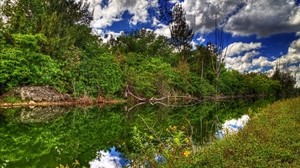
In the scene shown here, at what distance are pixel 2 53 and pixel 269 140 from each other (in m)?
31.1

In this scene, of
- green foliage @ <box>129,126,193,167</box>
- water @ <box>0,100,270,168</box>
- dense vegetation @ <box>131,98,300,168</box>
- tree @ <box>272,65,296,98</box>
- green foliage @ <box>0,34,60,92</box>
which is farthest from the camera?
tree @ <box>272,65,296,98</box>

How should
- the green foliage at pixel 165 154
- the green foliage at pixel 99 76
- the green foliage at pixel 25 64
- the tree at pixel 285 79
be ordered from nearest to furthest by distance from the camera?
1. the green foliage at pixel 165 154
2. the green foliage at pixel 25 64
3. the green foliage at pixel 99 76
4. the tree at pixel 285 79

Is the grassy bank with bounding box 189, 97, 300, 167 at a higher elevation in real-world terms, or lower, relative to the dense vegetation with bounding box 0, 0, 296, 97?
lower

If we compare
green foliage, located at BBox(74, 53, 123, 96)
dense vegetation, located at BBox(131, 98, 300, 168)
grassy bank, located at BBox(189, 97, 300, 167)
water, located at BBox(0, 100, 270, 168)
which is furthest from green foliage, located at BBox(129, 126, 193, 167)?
green foliage, located at BBox(74, 53, 123, 96)

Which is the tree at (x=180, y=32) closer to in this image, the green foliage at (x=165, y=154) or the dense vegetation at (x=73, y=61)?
the dense vegetation at (x=73, y=61)

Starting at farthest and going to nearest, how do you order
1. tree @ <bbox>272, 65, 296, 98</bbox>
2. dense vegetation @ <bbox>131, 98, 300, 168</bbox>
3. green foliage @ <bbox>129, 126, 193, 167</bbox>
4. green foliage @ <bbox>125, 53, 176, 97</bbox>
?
tree @ <bbox>272, 65, 296, 98</bbox>, green foliage @ <bbox>125, 53, 176, 97</bbox>, dense vegetation @ <bbox>131, 98, 300, 168</bbox>, green foliage @ <bbox>129, 126, 193, 167</bbox>

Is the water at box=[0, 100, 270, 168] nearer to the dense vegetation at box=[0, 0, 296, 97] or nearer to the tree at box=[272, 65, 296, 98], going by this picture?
the dense vegetation at box=[0, 0, 296, 97]

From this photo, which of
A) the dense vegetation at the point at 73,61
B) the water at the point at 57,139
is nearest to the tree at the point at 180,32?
the dense vegetation at the point at 73,61

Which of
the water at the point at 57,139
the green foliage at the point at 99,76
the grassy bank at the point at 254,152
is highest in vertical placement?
the green foliage at the point at 99,76

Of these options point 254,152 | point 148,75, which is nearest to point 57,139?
point 254,152

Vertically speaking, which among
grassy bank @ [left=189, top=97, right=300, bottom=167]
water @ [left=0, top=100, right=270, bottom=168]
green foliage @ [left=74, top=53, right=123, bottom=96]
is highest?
green foliage @ [left=74, top=53, right=123, bottom=96]

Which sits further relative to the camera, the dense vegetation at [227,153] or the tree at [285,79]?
the tree at [285,79]

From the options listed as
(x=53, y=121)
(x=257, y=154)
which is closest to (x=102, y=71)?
(x=53, y=121)

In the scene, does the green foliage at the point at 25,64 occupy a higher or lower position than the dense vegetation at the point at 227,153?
higher
